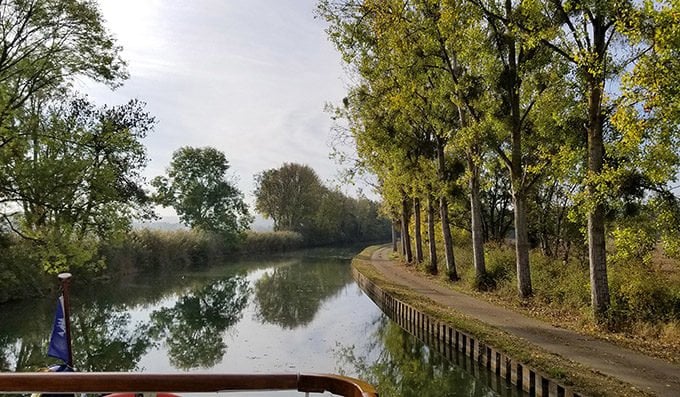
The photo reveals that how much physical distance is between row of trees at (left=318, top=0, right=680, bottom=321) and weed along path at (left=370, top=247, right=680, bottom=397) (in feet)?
4.21

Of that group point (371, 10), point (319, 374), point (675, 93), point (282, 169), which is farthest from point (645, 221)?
point (282, 169)

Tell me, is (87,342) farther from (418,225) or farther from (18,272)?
(418,225)

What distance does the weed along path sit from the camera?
800 centimetres

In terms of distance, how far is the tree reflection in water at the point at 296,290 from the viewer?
19891 mm

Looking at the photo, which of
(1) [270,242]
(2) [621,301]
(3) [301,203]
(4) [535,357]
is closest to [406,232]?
(2) [621,301]

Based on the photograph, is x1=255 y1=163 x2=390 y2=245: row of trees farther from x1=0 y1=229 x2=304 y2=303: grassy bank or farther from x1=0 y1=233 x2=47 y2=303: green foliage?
x1=0 y1=233 x2=47 y2=303: green foliage

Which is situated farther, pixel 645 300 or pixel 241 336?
pixel 241 336

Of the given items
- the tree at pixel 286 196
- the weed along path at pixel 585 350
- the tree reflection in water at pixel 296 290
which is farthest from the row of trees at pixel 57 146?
the tree at pixel 286 196

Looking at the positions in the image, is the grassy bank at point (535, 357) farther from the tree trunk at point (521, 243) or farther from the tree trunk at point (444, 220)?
the tree trunk at point (444, 220)

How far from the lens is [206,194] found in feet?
164

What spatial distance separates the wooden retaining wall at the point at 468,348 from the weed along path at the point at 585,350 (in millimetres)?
823

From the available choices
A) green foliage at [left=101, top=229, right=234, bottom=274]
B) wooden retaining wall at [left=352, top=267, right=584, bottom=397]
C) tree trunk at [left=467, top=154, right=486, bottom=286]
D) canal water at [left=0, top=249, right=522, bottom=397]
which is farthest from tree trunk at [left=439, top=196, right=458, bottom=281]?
green foliage at [left=101, top=229, right=234, bottom=274]

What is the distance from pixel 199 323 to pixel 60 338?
1373 cm

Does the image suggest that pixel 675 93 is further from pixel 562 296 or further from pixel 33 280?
pixel 33 280
